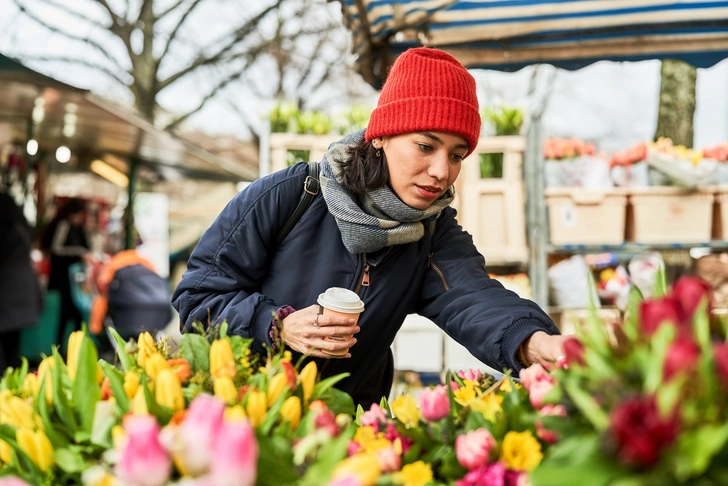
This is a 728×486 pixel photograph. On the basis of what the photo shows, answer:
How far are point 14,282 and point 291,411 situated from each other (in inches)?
185

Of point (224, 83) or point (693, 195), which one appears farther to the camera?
point (224, 83)

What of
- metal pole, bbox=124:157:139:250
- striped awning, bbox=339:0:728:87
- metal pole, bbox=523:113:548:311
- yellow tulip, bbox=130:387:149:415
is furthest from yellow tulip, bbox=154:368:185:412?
metal pole, bbox=124:157:139:250

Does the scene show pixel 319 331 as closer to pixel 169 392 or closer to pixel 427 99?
pixel 169 392

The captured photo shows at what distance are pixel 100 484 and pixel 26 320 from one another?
15.4 feet

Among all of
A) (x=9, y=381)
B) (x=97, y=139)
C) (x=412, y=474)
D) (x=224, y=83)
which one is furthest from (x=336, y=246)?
(x=224, y=83)

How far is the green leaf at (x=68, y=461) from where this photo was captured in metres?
1.10

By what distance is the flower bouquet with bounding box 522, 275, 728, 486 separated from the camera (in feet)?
2.49

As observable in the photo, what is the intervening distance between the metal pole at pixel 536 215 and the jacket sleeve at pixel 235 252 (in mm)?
3387

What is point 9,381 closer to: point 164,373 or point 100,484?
point 164,373

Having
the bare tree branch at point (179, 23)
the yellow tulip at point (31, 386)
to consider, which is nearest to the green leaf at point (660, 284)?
the yellow tulip at point (31, 386)

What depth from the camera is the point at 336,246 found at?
6.75 ft

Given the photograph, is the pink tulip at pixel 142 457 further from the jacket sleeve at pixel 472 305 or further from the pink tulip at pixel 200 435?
the jacket sleeve at pixel 472 305

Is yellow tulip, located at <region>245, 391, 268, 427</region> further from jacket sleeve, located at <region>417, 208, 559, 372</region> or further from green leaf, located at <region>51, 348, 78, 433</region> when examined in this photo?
jacket sleeve, located at <region>417, 208, 559, 372</region>

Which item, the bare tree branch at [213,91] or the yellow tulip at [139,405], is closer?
the yellow tulip at [139,405]
